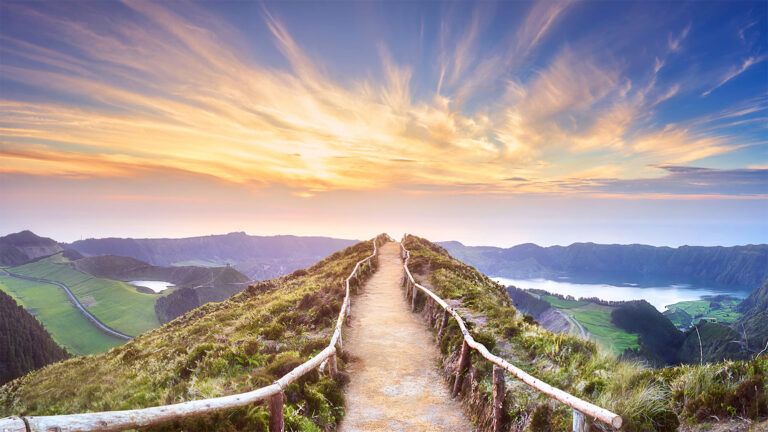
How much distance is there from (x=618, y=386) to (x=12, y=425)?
9.00m

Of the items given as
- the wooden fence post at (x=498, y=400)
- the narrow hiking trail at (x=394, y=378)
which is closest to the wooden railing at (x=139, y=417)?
the narrow hiking trail at (x=394, y=378)

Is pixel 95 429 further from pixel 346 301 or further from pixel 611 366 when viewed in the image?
pixel 346 301

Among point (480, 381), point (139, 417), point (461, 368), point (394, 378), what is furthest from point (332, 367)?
point (139, 417)

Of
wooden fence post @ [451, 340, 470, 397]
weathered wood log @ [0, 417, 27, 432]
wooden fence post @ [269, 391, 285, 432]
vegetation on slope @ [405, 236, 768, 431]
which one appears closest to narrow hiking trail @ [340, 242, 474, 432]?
wooden fence post @ [451, 340, 470, 397]

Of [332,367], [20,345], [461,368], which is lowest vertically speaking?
[20,345]

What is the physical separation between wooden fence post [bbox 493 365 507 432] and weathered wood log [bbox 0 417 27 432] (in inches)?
306

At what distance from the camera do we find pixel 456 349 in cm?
1401

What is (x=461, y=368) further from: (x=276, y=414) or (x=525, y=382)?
(x=276, y=414)

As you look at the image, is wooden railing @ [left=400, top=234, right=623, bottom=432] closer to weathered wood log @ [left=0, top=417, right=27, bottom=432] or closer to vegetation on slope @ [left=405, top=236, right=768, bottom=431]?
vegetation on slope @ [left=405, top=236, right=768, bottom=431]

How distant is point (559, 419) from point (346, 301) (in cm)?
1442

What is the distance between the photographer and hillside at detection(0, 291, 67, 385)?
402 ft

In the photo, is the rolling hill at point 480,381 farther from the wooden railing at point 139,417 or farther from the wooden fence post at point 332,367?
the wooden railing at point 139,417

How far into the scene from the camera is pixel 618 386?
25.8 ft

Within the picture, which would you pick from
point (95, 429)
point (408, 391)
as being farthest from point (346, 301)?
point (95, 429)
